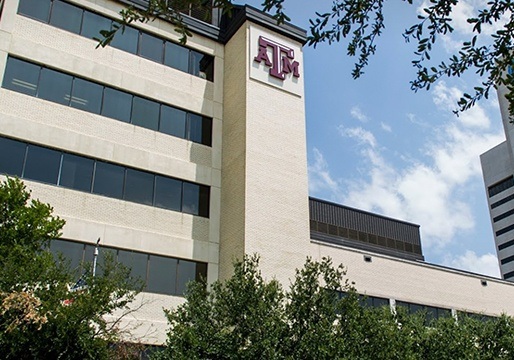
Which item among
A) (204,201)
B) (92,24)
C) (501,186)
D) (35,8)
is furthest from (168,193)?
(501,186)

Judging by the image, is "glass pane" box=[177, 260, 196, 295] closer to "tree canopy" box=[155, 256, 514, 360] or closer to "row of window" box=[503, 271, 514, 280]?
"tree canopy" box=[155, 256, 514, 360]

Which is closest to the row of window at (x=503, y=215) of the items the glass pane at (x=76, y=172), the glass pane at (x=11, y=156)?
the glass pane at (x=76, y=172)

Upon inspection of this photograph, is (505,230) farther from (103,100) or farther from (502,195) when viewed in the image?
(103,100)

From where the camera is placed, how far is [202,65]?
97.6 feet

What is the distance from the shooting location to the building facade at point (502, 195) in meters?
114

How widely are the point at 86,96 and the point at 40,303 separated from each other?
11710 millimetres

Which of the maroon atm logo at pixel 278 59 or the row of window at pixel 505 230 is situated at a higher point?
the row of window at pixel 505 230

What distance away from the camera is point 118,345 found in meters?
19.2

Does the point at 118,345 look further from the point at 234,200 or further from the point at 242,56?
the point at 242,56

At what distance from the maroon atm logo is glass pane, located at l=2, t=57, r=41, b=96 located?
1049 centimetres

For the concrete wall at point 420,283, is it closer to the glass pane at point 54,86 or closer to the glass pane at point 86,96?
the glass pane at point 86,96

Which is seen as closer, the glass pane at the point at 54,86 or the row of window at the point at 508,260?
the glass pane at the point at 54,86

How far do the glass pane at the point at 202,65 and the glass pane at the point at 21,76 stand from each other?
7.78m

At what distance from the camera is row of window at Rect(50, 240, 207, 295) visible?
883 inches
